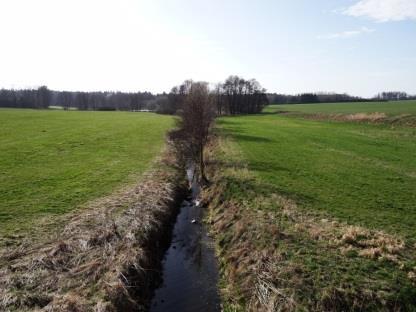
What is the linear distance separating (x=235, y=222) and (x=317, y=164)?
40.3 ft

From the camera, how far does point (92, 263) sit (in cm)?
1084

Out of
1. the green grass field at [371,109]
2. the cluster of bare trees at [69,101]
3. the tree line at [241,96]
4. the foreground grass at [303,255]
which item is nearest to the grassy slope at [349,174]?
the foreground grass at [303,255]

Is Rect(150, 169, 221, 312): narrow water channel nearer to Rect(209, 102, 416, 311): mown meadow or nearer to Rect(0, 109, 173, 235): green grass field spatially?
Rect(209, 102, 416, 311): mown meadow

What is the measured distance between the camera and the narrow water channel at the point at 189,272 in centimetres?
1088

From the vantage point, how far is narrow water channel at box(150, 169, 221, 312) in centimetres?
1088

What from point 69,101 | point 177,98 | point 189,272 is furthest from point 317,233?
point 69,101

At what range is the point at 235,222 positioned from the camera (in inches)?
601

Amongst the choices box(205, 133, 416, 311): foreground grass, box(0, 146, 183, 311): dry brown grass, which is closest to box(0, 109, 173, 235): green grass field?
box(0, 146, 183, 311): dry brown grass

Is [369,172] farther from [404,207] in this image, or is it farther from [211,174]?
[211,174]

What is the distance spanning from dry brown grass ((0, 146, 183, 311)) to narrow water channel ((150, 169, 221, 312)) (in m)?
0.53

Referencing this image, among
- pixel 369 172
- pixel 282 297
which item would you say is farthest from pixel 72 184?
pixel 369 172

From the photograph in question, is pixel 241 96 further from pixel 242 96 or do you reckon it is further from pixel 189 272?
pixel 189 272

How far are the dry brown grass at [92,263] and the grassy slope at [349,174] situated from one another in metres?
7.37

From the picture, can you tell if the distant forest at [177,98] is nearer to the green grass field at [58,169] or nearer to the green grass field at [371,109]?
the green grass field at [371,109]
